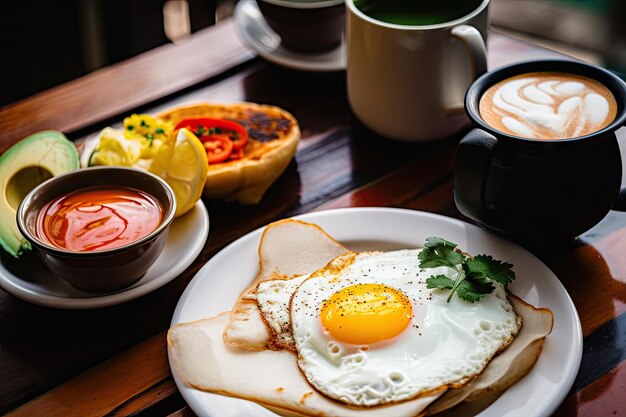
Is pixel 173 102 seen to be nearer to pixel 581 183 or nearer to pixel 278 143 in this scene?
pixel 278 143

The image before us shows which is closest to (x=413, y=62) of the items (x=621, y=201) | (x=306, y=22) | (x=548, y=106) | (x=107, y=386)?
(x=548, y=106)

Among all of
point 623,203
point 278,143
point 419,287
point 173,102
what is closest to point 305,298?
point 419,287

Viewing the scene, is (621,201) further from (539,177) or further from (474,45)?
(474,45)

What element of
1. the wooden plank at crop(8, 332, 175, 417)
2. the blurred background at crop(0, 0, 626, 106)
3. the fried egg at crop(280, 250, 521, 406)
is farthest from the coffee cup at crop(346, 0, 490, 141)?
the blurred background at crop(0, 0, 626, 106)

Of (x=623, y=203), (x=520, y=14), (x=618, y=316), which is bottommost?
(x=520, y=14)

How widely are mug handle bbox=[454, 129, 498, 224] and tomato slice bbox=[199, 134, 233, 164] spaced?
683 mm

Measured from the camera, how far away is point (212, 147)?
2.32 m

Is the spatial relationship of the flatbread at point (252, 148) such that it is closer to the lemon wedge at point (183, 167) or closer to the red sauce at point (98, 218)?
the lemon wedge at point (183, 167)

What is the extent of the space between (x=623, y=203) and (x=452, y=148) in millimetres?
630

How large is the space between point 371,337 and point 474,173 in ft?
1.67

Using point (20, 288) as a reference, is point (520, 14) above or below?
below

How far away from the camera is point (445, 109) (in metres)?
2.33

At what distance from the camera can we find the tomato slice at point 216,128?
237 centimetres

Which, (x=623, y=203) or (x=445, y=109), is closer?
(x=623, y=203)
